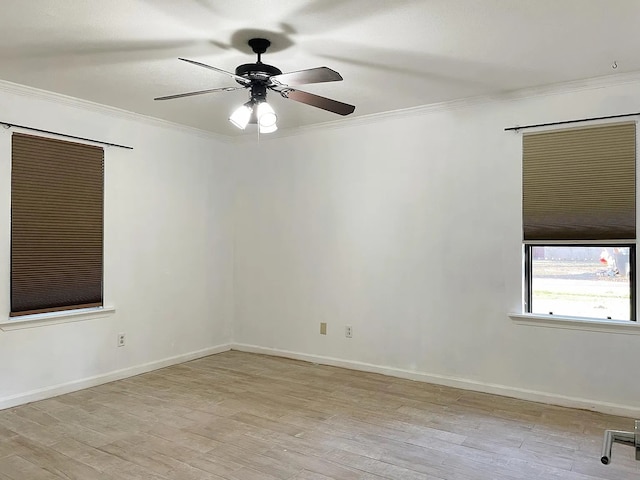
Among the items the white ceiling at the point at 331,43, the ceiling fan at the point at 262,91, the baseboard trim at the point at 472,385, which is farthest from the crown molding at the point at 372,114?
the baseboard trim at the point at 472,385

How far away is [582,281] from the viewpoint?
380 centimetres

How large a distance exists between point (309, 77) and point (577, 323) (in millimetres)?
2759

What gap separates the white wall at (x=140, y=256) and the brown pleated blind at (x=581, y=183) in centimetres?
333

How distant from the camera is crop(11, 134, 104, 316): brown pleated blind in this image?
3.80m

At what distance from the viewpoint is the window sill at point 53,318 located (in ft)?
12.3

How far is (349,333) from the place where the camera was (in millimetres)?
4832

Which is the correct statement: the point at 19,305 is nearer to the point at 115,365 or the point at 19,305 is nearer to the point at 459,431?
the point at 115,365

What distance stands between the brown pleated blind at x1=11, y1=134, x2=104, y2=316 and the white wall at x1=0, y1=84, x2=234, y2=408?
0.08 meters

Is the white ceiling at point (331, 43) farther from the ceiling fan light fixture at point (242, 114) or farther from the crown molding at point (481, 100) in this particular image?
the ceiling fan light fixture at point (242, 114)

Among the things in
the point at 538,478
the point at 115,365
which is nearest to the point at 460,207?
the point at 538,478

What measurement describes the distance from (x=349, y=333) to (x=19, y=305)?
290 cm

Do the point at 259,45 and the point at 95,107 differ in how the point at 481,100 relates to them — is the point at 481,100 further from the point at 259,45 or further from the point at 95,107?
the point at 95,107

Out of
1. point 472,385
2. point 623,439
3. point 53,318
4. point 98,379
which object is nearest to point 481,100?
point 472,385

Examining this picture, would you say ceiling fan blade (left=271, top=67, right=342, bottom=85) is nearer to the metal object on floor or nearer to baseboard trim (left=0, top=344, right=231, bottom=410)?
the metal object on floor
